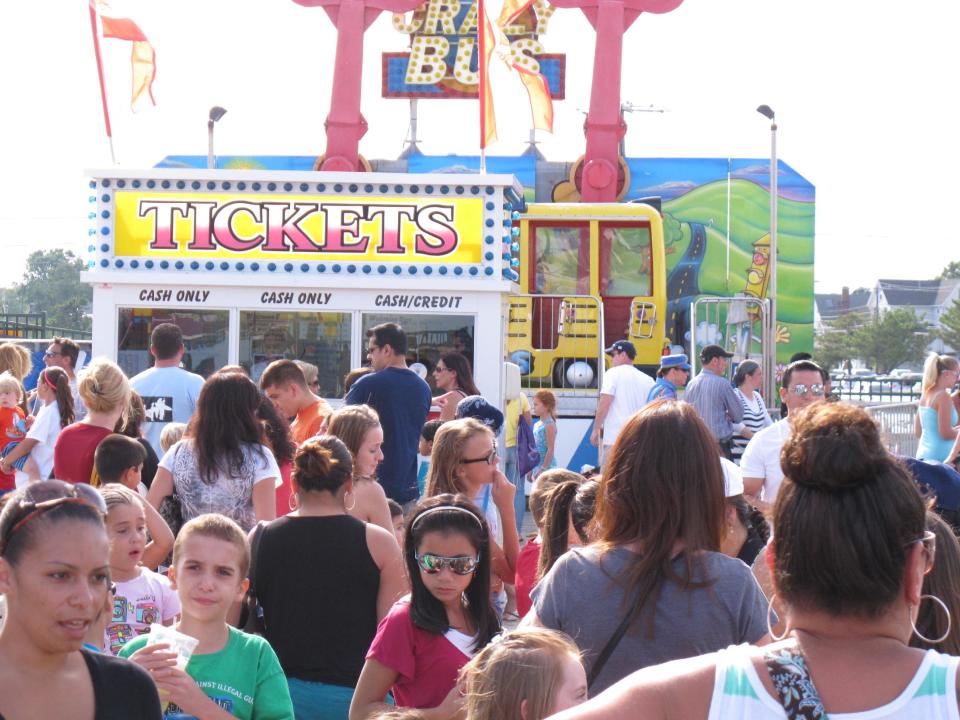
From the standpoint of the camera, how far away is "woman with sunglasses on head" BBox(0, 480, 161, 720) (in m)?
2.27

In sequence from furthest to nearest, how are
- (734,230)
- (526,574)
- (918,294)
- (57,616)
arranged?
(918,294) → (734,230) → (526,574) → (57,616)

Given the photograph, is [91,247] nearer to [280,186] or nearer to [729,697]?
[280,186]

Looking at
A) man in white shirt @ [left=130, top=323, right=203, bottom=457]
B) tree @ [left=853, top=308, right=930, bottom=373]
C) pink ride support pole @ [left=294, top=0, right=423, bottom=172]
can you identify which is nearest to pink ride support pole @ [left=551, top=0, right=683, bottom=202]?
pink ride support pole @ [left=294, top=0, right=423, bottom=172]

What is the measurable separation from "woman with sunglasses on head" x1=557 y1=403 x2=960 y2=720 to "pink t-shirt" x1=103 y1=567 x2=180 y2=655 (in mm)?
2590

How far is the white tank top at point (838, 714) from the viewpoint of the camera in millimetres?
1836

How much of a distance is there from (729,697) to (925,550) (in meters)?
0.39

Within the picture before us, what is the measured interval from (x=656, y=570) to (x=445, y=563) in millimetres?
956

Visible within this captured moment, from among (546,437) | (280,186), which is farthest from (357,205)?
(546,437)

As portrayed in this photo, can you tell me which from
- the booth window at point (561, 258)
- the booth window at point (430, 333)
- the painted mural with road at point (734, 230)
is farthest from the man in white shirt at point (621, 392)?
the painted mural with road at point (734, 230)

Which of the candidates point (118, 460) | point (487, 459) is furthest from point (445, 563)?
point (118, 460)

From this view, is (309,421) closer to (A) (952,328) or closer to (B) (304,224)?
(B) (304,224)

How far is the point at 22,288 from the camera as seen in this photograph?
7781 centimetres

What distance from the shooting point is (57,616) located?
7.48 ft

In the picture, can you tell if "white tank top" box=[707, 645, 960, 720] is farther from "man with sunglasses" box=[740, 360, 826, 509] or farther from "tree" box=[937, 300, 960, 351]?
"tree" box=[937, 300, 960, 351]
